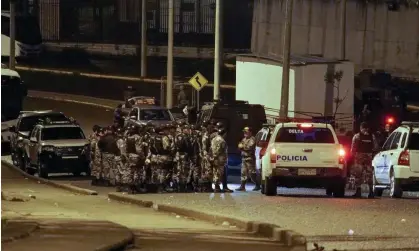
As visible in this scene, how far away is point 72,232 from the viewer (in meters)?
16.1

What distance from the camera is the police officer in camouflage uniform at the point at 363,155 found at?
2692 cm

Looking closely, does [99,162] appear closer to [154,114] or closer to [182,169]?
[182,169]

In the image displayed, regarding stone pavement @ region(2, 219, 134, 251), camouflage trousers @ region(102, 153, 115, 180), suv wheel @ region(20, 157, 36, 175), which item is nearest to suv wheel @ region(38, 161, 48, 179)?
suv wheel @ region(20, 157, 36, 175)

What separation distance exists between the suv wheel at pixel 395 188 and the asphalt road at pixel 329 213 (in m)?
0.32

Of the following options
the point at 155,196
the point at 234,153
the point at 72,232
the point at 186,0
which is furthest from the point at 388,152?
the point at 186,0

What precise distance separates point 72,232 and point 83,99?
46.5 meters

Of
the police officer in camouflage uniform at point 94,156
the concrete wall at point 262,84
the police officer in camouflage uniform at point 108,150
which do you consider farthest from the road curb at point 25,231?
the concrete wall at point 262,84

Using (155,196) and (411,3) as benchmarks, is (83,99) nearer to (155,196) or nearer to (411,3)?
(411,3)

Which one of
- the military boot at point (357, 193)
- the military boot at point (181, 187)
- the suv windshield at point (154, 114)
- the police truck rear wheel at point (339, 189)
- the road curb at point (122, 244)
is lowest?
the military boot at point (181, 187)

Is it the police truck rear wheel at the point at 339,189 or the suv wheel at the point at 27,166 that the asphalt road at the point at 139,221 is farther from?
the suv wheel at the point at 27,166

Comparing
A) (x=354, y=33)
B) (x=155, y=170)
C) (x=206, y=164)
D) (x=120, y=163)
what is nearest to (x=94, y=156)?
(x=120, y=163)

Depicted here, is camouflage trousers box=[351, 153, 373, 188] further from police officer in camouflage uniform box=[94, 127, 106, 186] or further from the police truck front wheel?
police officer in camouflage uniform box=[94, 127, 106, 186]

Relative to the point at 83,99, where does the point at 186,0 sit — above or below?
above

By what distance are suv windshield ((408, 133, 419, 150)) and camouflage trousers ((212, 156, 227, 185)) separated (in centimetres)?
433
